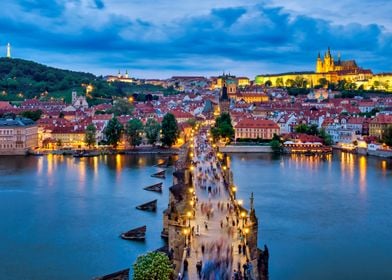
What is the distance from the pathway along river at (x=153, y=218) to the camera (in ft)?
35.1

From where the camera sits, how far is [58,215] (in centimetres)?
1436

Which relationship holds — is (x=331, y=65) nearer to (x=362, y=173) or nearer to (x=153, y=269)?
(x=362, y=173)

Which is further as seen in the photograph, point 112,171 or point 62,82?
point 62,82

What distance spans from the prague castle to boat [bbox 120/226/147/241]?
49639 mm

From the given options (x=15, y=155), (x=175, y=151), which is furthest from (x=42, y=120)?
(x=175, y=151)

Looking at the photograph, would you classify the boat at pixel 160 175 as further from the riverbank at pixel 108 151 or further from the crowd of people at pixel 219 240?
the riverbank at pixel 108 151

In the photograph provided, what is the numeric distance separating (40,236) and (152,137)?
17.7 meters

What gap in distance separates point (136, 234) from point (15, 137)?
18.5m

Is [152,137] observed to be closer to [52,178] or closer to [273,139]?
[273,139]

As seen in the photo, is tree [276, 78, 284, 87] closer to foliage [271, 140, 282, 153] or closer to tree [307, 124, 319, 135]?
tree [307, 124, 319, 135]

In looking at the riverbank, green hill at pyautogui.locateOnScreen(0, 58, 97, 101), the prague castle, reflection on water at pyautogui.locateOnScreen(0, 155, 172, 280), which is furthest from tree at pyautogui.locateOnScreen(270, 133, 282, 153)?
the prague castle

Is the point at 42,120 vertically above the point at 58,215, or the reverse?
the point at 42,120

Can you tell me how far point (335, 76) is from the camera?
65.1m

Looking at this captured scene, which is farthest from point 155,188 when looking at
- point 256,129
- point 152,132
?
point 256,129
